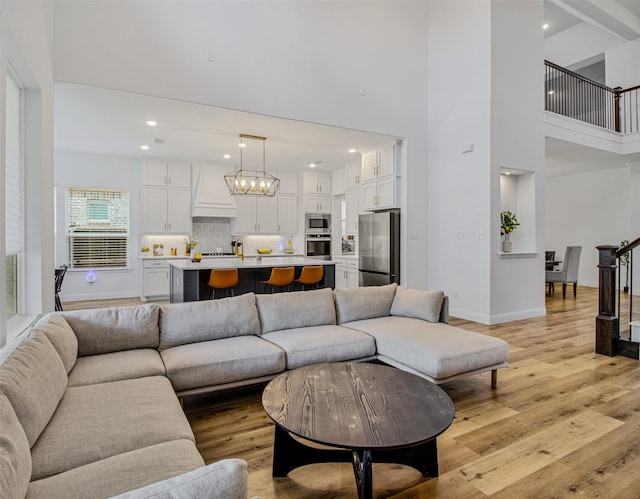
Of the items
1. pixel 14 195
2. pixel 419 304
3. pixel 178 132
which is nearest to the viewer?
pixel 14 195

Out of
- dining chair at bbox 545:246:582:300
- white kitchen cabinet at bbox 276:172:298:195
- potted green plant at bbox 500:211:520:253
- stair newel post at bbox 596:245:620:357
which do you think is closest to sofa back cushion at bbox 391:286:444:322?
stair newel post at bbox 596:245:620:357

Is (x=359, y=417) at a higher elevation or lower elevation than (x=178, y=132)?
lower

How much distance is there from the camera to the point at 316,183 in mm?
8852

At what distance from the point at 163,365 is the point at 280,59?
4082 millimetres

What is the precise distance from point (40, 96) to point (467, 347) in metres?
4.01

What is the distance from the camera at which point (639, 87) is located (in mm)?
7234

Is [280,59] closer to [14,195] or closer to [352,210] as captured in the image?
[352,210]

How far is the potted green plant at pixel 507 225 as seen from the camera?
5.71 meters

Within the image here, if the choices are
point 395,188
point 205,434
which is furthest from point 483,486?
point 395,188

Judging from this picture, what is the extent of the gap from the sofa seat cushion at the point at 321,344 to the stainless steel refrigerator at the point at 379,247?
2.95 meters

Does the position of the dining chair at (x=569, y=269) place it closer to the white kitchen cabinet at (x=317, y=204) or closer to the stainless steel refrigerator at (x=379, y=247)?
the stainless steel refrigerator at (x=379, y=247)

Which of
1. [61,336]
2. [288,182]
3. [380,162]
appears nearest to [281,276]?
[380,162]

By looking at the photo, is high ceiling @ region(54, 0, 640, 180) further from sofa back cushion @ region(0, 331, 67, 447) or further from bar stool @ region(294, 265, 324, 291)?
sofa back cushion @ region(0, 331, 67, 447)

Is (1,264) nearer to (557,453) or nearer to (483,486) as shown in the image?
(483,486)
